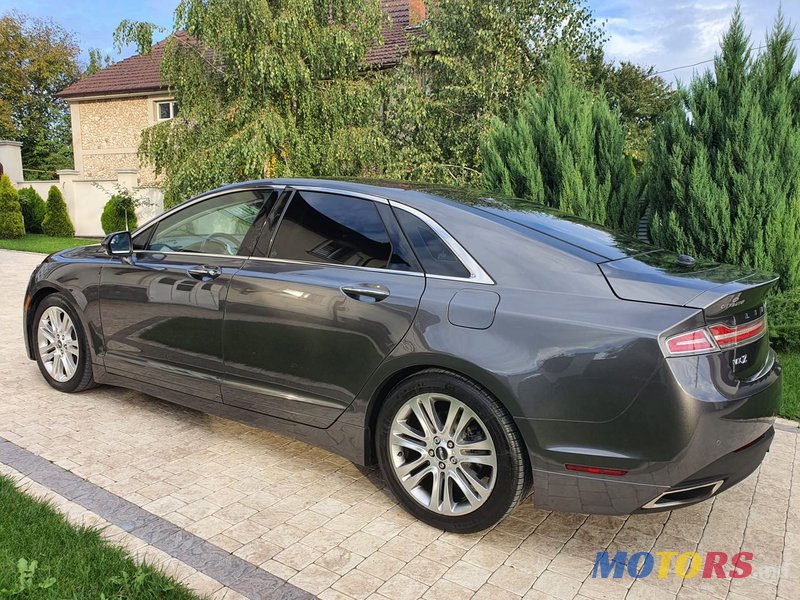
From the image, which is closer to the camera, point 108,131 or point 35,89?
point 108,131

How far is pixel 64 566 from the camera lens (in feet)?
8.55

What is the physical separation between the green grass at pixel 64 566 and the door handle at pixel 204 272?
4.71 feet

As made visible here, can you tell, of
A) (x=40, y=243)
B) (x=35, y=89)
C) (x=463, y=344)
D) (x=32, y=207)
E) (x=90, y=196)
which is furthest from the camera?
(x=35, y=89)

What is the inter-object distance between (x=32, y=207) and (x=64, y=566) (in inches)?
896


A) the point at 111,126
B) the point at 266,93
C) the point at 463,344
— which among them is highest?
the point at 111,126

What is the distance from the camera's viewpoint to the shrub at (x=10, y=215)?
19562 mm

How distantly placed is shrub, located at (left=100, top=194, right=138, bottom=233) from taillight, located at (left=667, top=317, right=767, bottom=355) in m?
19.4

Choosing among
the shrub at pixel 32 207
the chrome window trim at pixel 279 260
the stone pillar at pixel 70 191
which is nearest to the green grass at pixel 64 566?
the chrome window trim at pixel 279 260

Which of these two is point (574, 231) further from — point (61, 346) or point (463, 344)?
point (61, 346)

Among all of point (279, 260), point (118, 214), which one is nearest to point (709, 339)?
point (279, 260)

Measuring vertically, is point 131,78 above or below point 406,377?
above

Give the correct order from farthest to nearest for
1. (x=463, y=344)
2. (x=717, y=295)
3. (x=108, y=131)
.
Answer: (x=108, y=131) → (x=463, y=344) → (x=717, y=295)

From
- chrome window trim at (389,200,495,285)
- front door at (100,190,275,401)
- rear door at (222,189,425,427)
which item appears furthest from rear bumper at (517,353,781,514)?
front door at (100,190,275,401)

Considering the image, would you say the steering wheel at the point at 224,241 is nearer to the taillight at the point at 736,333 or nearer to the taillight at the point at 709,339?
the taillight at the point at 709,339
